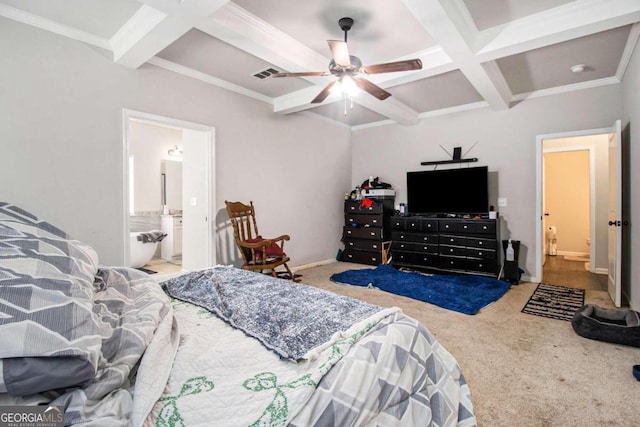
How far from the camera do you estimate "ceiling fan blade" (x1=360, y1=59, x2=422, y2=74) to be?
2494 mm

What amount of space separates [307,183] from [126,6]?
3.36 meters

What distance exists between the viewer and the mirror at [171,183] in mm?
6219

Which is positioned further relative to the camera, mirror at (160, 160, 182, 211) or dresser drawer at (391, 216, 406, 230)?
mirror at (160, 160, 182, 211)

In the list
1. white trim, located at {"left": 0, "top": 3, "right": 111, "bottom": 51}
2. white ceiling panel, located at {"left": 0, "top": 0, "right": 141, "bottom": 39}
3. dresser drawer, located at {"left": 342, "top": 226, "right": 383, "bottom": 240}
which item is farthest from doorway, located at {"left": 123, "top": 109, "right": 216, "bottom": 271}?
dresser drawer, located at {"left": 342, "top": 226, "right": 383, "bottom": 240}

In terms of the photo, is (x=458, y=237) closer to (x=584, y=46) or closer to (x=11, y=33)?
(x=584, y=46)

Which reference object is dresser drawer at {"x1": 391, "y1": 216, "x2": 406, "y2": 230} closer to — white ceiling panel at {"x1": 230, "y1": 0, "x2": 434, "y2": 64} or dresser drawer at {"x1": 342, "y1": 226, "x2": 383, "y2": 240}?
dresser drawer at {"x1": 342, "y1": 226, "x2": 383, "y2": 240}

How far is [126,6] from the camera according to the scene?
2.50m

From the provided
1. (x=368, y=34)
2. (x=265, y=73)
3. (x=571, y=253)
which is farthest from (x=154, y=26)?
(x=571, y=253)

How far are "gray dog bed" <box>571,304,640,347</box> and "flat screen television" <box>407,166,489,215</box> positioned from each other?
6.55 feet

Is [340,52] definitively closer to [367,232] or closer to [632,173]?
[632,173]

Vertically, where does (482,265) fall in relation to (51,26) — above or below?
below

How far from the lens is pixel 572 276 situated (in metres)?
4.75

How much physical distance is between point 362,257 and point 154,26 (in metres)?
4.41

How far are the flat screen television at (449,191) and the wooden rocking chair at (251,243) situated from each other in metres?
2.38
